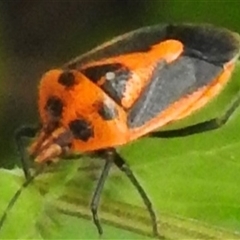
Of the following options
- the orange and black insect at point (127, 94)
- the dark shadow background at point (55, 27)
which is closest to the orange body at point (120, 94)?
the orange and black insect at point (127, 94)

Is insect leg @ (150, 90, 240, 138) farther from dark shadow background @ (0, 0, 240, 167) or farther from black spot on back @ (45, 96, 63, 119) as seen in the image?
dark shadow background @ (0, 0, 240, 167)

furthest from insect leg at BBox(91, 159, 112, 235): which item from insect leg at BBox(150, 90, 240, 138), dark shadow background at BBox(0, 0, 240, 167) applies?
dark shadow background at BBox(0, 0, 240, 167)

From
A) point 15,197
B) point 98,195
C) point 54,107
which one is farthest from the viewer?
point 54,107

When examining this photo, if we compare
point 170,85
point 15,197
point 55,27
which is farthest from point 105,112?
point 55,27

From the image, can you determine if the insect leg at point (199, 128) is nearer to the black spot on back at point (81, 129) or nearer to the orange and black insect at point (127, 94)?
the orange and black insect at point (127, 94)

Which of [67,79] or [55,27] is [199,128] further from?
[55,27]

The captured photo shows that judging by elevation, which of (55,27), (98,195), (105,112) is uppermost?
(105,112)
